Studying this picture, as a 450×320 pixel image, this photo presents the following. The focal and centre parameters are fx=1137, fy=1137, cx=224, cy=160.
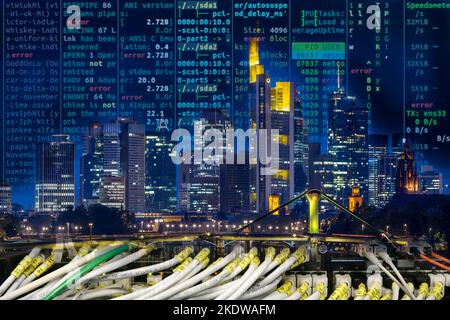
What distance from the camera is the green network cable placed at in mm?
3262

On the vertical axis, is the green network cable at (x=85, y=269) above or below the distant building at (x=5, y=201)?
above

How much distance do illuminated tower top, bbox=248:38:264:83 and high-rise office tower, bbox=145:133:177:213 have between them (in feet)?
23.4

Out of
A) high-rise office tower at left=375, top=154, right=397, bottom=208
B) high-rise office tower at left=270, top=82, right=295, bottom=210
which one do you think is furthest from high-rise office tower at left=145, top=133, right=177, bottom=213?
high-rise office tower at left=375, top=154, right=397, bottom=208

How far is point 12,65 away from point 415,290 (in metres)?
21.4

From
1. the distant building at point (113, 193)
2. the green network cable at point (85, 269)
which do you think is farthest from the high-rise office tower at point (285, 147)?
the green network cable at point (85, 269)

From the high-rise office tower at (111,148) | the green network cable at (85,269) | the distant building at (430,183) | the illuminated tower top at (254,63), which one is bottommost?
the distant building at (430,183)

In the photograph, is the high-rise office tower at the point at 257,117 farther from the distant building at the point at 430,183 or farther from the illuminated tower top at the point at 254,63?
the distant building at the point at 430,183

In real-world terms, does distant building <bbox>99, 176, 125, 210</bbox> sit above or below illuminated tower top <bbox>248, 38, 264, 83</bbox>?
below

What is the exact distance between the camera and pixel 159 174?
34.8 m

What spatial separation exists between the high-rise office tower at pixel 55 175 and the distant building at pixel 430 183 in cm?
1083

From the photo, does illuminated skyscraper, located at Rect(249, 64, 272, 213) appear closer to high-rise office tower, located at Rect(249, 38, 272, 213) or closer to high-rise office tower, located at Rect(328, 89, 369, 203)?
high-rise office tower, located at Rect(249, 38, 272, 213)

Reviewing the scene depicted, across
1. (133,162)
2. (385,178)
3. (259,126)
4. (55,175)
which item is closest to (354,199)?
(385,178)

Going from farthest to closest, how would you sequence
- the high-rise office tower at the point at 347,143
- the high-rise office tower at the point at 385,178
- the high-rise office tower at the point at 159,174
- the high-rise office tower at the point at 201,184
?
the high-rise office tower at the point at 201,184 → the high-rise office tower at the point at 159,174 → the high-rise office tower at the point at 385,178 → the high-rise office tower at the point at 347,143

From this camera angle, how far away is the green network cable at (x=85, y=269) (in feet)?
10.7
